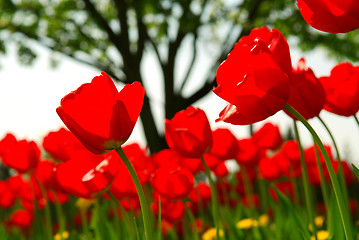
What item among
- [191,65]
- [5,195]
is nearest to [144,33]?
[191,65]

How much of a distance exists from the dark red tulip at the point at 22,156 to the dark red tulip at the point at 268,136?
128 cm

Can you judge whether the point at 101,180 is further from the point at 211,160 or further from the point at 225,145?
the point at 211,160

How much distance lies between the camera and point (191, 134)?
1375 mm

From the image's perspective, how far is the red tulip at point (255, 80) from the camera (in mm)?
849

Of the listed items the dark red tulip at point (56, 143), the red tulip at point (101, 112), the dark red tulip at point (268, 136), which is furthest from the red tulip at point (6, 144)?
the dark red tulip at point (268, 136)

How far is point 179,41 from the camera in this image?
11.6m

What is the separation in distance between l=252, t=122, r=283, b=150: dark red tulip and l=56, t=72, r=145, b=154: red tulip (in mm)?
1710

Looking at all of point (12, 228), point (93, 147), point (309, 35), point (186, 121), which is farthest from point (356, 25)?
point (309, 35)

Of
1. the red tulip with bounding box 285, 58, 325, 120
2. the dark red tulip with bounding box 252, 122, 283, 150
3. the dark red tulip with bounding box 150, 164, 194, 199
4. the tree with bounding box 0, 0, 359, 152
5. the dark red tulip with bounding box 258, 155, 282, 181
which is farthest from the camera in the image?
the tree with bounding box 0, 0, 359, 152

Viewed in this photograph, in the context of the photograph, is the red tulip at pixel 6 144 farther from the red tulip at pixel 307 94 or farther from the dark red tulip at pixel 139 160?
the red tulip at pixel 307 94

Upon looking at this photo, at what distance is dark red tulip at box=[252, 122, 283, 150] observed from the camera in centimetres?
255

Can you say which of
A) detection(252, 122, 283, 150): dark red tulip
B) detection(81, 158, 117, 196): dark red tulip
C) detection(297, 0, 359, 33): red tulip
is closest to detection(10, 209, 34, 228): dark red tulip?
detection(252, 122, 283, 150): dark red tulip

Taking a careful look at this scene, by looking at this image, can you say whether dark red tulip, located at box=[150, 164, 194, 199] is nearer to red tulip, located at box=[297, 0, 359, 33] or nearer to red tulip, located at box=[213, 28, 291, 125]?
red tulip, located at box=[213, 28, 291, 125]

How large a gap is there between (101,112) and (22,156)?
1347mm
